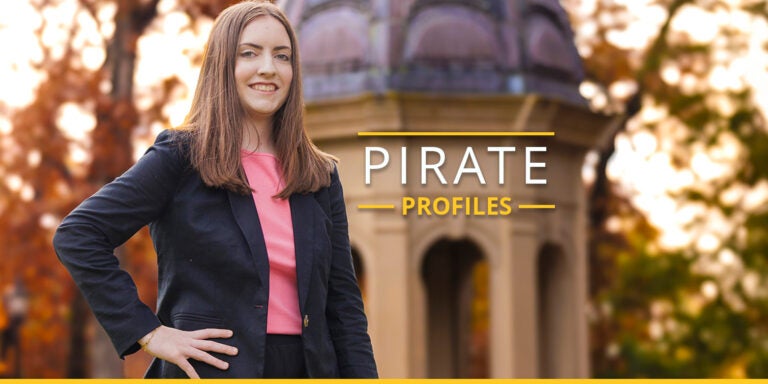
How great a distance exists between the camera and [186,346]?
2.70 meters

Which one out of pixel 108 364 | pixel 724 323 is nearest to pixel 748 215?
pixel 724 323

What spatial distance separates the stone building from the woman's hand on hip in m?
8.24

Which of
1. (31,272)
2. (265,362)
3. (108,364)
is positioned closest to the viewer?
(265,362)

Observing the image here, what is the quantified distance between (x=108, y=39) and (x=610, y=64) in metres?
6.66

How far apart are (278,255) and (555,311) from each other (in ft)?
32.3

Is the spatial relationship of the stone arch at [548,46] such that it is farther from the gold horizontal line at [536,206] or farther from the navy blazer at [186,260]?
the navy blazer at [186,260]

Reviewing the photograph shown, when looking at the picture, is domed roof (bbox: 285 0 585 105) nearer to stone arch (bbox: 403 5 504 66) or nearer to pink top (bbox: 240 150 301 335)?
stone arch (bbox: 403 5 504 66)

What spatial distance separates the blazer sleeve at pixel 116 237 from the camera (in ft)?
8.98

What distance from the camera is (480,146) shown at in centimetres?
1138

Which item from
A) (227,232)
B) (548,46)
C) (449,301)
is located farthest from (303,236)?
(449,301)

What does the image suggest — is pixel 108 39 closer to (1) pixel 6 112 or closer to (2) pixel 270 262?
(1) pixel 6 112

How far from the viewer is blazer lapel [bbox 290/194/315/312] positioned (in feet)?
9.07

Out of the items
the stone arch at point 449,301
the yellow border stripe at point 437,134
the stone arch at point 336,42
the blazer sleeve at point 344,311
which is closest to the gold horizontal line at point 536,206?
the yellow border stripe at point 437,134

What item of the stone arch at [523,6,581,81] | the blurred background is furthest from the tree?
the stone arch at [523,6,581,81]
